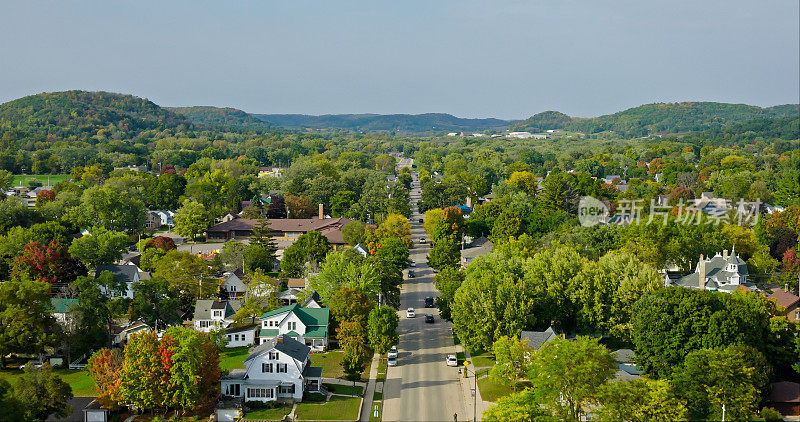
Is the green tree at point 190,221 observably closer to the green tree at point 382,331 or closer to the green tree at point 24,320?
the green tree at point 24,320

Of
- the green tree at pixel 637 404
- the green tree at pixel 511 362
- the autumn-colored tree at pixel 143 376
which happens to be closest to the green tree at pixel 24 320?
the autumn-colored tree at pixel 143 376

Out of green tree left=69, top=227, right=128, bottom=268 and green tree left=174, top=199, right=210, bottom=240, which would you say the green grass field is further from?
green tree left=69, top=227, right=128, bottom=268

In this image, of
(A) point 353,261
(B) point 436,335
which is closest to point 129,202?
(A) point 353,261

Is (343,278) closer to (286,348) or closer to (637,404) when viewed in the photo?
(286,348)

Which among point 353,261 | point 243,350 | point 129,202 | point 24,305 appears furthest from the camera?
point 129,202

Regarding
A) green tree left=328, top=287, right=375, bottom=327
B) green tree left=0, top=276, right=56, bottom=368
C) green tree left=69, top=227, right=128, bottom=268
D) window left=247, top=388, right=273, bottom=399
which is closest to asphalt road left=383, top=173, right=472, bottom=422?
green tree left=328, top=287, right=375, bottom=327

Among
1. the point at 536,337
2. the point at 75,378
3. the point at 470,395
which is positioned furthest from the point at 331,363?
the point at 75,378

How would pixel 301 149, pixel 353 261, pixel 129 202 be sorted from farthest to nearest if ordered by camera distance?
pixel 301 149, pixel 129 202, pixel 353 261

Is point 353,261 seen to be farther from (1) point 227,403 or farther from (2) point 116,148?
(2) point 116,148
